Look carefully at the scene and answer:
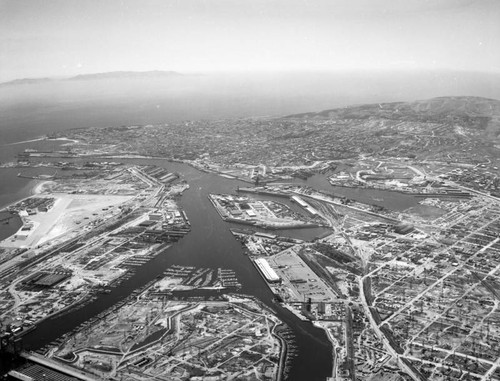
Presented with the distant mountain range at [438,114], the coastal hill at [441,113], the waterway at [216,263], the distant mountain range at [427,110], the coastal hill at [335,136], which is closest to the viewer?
the waterway at [216,263]

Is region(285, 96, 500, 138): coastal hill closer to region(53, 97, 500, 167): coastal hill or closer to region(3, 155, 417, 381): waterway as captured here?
region(53, 97, 500, 167): coastal hill

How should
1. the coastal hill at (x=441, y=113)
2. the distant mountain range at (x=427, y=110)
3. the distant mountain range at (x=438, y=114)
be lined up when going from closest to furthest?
1. the distant mountain range at (x=438, y=114)
2. the coastal hill at (x=441, y=113)
3. the distant mountain range at (x=427, y=110)

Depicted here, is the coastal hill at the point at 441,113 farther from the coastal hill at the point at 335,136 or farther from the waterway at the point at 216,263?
the waterway at the point at 216,263

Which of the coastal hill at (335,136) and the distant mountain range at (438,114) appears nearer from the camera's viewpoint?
the coastal hill at (335,136)

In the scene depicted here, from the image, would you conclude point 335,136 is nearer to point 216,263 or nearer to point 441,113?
point 441,113

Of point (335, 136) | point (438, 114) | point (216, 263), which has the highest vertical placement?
point (216, 263)

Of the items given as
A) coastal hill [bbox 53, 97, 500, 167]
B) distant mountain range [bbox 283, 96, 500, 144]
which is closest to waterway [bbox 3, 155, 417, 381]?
coastal hill [bbox 53, 97, 500, 167]

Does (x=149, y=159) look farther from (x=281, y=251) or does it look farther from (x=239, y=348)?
(x=239, y=348)

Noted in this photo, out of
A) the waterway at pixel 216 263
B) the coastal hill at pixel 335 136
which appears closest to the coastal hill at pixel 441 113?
the coastal hill at pixel 335 136

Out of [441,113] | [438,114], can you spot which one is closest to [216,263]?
[438,114]

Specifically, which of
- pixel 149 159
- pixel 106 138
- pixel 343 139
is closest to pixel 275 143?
pixel 343 139
